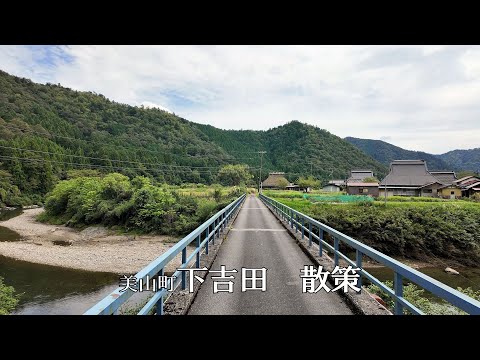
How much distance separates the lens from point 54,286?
58.6 feet

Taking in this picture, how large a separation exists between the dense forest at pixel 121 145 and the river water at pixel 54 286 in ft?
134

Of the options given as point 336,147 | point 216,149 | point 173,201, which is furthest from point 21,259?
point 336,147

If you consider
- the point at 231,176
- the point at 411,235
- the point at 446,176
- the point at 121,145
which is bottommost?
the point at 411,235

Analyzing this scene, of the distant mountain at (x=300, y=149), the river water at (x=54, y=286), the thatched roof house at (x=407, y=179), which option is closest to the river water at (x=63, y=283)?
the river water at (x=54, y=286)

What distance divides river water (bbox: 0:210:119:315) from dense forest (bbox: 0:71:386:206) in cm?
4082

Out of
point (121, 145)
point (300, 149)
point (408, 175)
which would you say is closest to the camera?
point (408, 175)

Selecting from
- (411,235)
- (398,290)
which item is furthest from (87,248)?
(398,290)

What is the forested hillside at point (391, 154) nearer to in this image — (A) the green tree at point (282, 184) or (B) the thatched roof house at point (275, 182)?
(B) the thatched roof house at point (275, 182)

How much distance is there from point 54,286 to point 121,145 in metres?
78.2

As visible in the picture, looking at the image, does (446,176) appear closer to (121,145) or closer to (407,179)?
(407,179)

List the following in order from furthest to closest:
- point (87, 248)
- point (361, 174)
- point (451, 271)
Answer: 1. point (361, 174)
2. point (87, 248)
3. point (451, 271)

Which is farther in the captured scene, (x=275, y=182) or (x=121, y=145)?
(x=121, y=145)

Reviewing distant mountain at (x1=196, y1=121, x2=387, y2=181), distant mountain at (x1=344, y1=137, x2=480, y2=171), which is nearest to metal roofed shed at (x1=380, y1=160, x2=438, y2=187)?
distant mountain at (x1=196, y1=121, x2=387, y2=181)

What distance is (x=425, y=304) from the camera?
8.96 m
